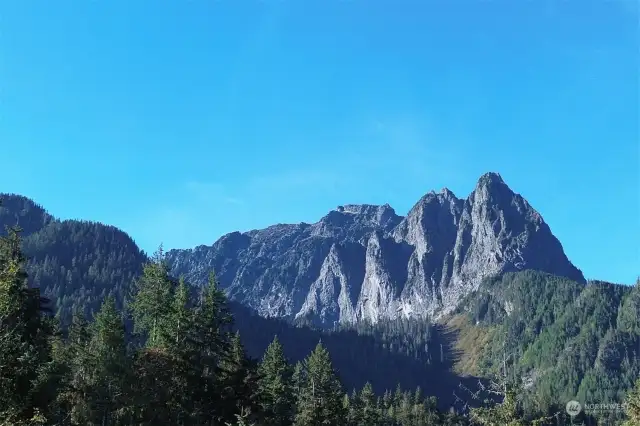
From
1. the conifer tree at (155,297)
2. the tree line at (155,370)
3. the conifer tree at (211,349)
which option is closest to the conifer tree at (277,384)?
the tree line at (155,370)

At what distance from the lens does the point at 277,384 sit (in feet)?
227

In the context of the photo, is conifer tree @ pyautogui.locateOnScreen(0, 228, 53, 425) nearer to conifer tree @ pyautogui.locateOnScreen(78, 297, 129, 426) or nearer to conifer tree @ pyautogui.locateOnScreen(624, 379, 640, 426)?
conifer tree @ pyautogui.locateOnScreen(78, 297, 129, 426)

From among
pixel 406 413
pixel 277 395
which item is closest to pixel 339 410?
pixel 277 395

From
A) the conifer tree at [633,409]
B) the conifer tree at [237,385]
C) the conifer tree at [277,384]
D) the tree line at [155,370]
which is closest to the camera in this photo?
the tree line at [155,370]

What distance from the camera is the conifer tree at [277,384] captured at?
220 feet

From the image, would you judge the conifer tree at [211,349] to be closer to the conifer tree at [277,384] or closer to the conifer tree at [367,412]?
the conifer tree at [277,384]

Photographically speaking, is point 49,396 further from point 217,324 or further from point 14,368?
point 217,324

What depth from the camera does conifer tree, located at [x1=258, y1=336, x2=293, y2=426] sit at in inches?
2643

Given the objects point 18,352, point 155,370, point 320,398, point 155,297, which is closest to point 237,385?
point 155,370

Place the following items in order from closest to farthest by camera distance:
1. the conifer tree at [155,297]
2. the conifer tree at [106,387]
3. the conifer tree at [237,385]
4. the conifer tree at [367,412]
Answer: the conifer tree at [106,387] → the conifer tree at [237,385] → the conifer tree at [155,297] → the conifer tree at [367,412]

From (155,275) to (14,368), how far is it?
30.3 metres

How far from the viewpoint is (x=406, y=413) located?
6329 inches

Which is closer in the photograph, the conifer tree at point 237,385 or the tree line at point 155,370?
the tree line at point 155,370

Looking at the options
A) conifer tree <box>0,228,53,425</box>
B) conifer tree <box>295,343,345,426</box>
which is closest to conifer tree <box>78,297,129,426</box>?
conifer tree <box>0,228,53,425</box>
